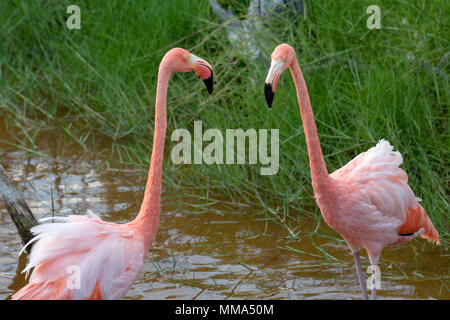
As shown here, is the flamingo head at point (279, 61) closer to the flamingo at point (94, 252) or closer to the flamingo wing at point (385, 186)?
the flamingo at point (94, 252)

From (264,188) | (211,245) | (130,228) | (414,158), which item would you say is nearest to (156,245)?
(211,245)

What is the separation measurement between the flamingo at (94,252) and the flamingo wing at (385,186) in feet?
3.20

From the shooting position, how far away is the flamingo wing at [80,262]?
2.94m

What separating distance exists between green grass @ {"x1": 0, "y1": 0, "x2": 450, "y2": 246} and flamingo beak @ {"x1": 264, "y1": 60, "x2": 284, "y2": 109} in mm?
1206

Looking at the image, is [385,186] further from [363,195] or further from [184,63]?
[184,63]

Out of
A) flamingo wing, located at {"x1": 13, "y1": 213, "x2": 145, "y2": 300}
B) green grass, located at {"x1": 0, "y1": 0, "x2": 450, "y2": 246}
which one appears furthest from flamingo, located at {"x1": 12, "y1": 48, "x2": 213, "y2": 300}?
green grass, located at {"x1": 0, "y1": 0, "x2": 450, "y2": 246}

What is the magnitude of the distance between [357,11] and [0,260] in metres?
3.00

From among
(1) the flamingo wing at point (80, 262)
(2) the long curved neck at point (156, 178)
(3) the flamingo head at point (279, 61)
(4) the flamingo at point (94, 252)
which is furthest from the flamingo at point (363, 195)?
(1) the flamingo wing at point (80, 262)

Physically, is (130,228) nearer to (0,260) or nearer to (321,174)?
(321,174)

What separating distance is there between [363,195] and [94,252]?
4.32ft

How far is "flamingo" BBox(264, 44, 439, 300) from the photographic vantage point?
3320 mm
